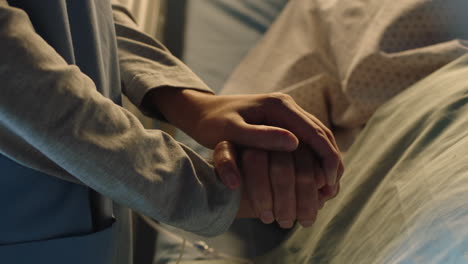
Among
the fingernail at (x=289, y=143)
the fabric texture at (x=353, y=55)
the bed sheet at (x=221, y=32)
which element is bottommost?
the bed sheet at (x=221, y=32)

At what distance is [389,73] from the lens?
0.86m

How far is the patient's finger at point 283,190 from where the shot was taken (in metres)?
0.56

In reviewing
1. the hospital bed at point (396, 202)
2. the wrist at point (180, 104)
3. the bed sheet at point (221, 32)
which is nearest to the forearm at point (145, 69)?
the wrist at point (180, 104)

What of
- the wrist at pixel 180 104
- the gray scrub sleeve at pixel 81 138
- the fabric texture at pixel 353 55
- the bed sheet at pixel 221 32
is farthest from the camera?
the bed sheet at pixel 221 32

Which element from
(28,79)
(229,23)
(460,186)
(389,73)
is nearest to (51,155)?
(28,79)

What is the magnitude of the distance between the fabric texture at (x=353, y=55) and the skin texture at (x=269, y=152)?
0.96 ft

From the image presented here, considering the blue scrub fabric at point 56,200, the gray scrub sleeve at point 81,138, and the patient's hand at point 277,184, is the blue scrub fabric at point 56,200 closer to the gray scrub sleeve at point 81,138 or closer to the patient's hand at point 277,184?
the gray scrub sleeve at point 81,138

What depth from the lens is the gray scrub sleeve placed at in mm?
377

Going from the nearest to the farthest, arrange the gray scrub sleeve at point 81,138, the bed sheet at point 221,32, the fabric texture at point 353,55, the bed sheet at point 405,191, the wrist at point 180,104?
the gray scrub sleeve at point 81,138 → the bed sheet at point 405,191 → the wrist at point 180,104 → the fabric texture at point 353,55 → the bed sheet at point 221,32

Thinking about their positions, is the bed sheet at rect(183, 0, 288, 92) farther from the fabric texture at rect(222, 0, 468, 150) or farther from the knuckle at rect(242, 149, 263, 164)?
the knuckle at rect(242, 149, 263, 164)

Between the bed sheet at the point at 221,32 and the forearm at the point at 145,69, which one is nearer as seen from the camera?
the forearm at the point at 145,69

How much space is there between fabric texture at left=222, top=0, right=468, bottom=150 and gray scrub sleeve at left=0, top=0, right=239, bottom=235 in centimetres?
48

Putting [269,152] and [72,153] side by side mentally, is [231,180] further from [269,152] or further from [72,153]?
[72,153]

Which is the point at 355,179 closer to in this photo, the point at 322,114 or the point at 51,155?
the point at 322,114
